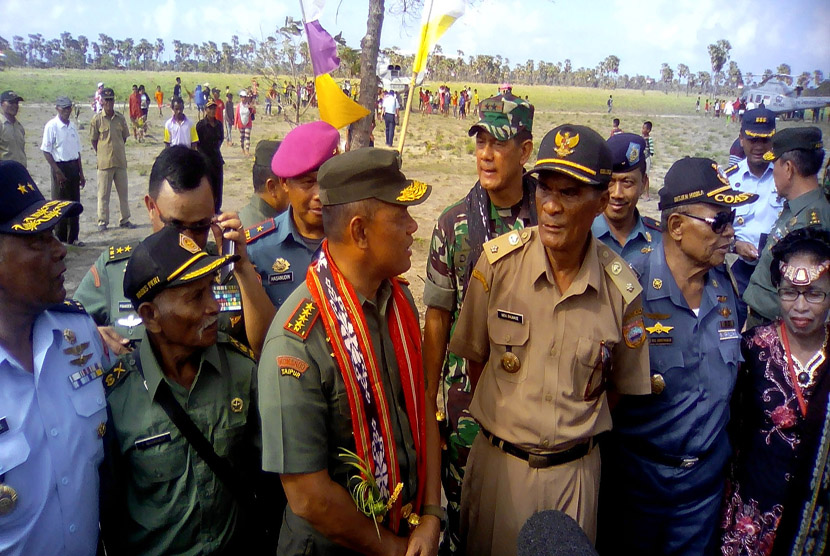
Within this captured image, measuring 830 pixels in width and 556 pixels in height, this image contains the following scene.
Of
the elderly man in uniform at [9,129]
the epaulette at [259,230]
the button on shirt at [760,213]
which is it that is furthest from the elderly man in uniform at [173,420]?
the elderly man in uniform at [9,129]

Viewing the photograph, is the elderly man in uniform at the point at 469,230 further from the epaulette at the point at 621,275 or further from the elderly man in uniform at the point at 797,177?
the elderly man in uniform at the point at 797,177

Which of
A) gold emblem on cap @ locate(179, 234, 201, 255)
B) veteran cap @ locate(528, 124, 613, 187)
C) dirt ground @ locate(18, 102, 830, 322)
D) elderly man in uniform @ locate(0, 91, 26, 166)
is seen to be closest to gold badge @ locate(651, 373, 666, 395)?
veteran cap @ locate(528, 124, 613, 187)

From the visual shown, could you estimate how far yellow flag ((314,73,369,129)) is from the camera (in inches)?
181

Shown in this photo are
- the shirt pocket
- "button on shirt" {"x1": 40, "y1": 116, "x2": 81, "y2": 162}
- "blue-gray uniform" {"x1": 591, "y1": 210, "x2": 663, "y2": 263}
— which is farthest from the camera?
"button on shirt" {"x1": 40, "y1": 116, "x2": 81, "y2": 162}

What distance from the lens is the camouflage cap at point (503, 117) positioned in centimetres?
321

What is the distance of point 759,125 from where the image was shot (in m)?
6.07

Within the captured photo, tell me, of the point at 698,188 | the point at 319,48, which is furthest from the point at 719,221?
the point at 319,48

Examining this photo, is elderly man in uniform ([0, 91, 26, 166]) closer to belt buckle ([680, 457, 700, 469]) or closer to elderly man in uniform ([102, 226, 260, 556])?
elderly man in uniform ([102, 226, 260, 556])

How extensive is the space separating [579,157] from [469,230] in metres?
0.97

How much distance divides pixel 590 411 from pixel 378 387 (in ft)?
3.30

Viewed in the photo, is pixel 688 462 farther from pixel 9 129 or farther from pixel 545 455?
pixel 9 129

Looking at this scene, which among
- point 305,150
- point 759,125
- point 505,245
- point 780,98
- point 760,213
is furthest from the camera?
point 780,98

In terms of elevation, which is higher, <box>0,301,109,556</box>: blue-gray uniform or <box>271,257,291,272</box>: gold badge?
<box>271,257,291,272</box>: gold badge

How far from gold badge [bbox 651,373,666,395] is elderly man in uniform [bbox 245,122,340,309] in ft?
6.51
